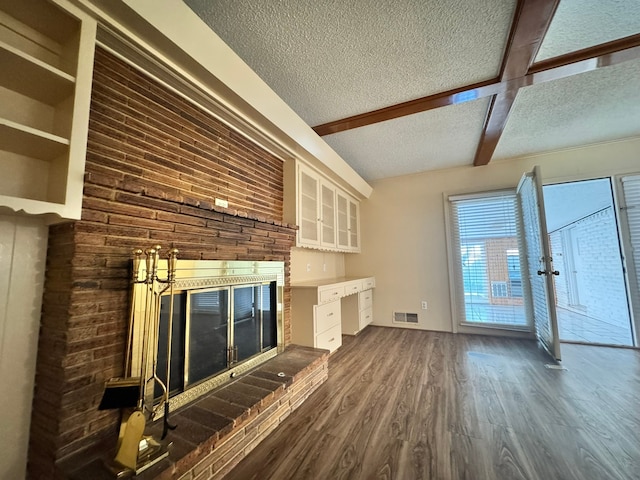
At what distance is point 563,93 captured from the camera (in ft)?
7.73

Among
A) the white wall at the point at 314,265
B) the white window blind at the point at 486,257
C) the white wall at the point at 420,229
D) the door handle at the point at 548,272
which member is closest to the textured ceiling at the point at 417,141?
the white wall at the point at 420,229

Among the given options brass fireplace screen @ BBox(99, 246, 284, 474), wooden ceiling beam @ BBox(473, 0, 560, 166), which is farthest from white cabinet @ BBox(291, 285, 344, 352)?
wooden ceiling beam @ BBox(473, 0, 560, 166)

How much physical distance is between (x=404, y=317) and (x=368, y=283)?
0.85 meters

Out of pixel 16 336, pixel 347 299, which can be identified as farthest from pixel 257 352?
pixel 347 299

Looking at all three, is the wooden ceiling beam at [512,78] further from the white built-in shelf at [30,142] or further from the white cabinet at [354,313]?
the white cabinet at [354,313]

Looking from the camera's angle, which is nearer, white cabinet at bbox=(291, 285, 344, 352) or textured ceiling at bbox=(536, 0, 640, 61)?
textured ceiling at bbox=(536, 0, 640, 61)

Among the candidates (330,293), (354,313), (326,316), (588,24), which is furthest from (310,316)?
(588,24)

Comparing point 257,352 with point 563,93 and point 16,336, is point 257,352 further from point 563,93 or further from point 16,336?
point 563,93

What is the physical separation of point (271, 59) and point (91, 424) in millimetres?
2391

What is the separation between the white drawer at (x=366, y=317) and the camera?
4.00 meters

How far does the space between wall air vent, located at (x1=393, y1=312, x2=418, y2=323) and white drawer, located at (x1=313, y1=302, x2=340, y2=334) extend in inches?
61.0

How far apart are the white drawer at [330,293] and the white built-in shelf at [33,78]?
2.32 meters

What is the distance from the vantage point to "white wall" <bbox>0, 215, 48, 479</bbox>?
1053mm

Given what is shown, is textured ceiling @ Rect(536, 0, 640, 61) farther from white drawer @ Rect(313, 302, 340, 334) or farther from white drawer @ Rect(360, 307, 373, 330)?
white drawer @ Rect(360, 307, 373, 330)
